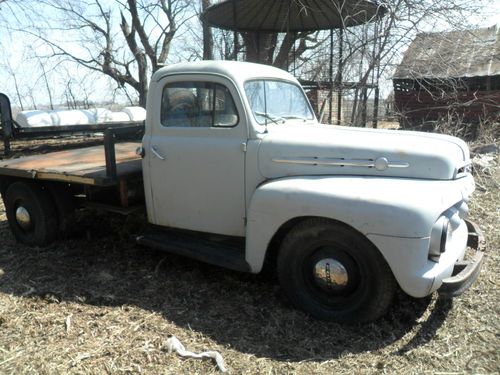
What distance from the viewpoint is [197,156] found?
12.4 ft

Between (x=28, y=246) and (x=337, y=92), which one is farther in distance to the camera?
(x=337, y=92)

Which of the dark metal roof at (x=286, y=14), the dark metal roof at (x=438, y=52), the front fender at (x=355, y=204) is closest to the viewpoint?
the front fender at (x=355, y=204)

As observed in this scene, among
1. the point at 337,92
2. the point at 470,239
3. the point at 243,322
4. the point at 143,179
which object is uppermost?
the point at 337,92

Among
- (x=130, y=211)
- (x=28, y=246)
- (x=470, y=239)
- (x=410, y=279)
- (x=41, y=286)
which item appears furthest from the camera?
(x=28, y=246)

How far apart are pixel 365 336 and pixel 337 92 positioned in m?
6.59

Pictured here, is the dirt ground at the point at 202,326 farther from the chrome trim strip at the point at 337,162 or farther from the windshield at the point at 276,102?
the windshield at the point at 276,102

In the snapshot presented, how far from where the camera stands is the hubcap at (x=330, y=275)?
10.2ft

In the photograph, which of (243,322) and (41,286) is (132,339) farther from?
(41,286)

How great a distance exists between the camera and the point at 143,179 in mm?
4215

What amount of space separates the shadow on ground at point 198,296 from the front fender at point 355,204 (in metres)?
0.44

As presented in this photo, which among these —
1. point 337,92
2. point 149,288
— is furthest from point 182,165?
point 337,92

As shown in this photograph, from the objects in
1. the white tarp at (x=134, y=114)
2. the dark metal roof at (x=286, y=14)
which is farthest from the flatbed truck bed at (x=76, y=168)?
the white tarp at (x=134, y=114)

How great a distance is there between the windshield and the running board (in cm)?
109

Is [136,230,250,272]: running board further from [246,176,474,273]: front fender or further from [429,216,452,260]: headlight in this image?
[429,216,452,260]: headlight
